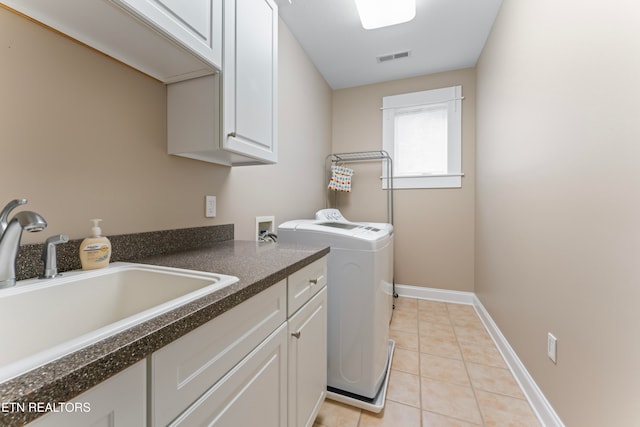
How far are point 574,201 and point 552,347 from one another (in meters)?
0.70

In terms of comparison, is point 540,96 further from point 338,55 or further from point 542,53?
point 338,55

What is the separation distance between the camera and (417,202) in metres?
3.05

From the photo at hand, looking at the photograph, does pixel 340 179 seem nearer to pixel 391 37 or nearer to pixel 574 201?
pixel 391 37

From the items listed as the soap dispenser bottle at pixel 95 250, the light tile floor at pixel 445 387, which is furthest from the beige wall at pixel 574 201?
the soap dispenser bottle at pixel 95 250

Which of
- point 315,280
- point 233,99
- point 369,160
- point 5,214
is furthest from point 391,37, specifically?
point 5,214

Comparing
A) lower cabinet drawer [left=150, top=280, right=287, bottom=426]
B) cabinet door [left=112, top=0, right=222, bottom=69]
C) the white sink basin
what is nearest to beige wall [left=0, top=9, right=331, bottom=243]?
the white sink basin

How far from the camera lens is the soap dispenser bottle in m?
0.84

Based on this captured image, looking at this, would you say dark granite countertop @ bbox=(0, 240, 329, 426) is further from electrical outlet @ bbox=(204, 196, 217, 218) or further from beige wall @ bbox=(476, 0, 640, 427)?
beige wall @ bbox=(476, 0, 640, 427)

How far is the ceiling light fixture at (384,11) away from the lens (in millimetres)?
1812

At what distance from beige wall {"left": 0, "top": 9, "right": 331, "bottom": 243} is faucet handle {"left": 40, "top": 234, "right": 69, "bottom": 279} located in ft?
0.26

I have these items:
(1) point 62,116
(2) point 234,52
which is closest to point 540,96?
(2) point 234,52

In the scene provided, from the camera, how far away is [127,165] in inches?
40.9

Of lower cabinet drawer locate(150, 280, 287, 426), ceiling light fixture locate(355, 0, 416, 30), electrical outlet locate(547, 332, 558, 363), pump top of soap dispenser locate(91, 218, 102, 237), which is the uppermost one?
ceiling light fixture locate(355, 0, 416, 30)

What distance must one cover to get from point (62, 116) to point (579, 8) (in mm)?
1986
